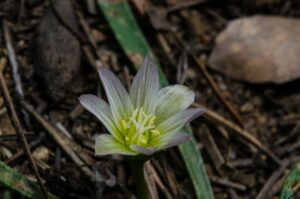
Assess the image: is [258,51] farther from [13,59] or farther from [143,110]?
[13,59]

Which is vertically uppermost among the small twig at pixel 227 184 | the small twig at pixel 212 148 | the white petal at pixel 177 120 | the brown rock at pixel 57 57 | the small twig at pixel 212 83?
the brown rock at pixel 57 57

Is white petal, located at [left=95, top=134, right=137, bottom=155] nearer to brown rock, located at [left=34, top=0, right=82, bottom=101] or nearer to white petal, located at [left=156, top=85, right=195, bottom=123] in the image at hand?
white petal, located at [left=156, top=85, right=195, bottom=123]

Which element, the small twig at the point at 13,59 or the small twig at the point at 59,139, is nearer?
A: the small twig at the point at 59,139

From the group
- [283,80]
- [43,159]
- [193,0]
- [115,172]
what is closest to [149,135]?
[115,172]

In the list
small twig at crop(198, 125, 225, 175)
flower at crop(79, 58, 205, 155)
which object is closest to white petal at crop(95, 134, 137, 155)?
flower at crop(79, 58, 205, 155)

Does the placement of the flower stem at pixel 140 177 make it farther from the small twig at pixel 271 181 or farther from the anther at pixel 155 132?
the small twig at pixel 271 181

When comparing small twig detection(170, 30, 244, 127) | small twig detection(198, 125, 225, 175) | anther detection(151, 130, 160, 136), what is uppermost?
anther detection(151, 130, 160, 136)

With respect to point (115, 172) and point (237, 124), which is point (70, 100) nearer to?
point (115, 172)

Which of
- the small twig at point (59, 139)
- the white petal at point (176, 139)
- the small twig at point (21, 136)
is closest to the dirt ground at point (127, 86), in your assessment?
the small twig at point (59, 139)
